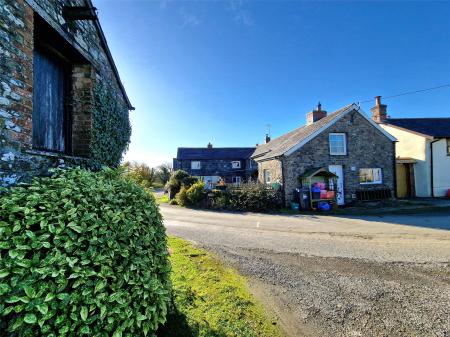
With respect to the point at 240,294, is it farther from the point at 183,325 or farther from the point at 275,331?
the point at 183,325

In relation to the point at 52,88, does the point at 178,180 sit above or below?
below

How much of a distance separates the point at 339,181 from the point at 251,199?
6.41 m

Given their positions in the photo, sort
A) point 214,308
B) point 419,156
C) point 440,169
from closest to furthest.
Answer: point 214,308 < point 440,169 < point 419,156

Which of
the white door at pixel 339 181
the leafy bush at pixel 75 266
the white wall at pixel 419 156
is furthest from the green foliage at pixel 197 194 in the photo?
→ the white wall at pixel 419 156

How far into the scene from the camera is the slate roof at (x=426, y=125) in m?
19.3

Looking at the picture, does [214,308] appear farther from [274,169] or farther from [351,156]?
[351,156]

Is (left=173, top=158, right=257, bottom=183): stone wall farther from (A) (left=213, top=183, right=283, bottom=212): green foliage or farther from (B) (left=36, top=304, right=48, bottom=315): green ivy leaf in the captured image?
(B) (left=36, top=304, right=48, bottom=315): green ivy leaf

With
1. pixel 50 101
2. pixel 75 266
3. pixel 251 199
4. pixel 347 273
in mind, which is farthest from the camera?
pixel 251 199

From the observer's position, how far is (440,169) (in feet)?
62.2

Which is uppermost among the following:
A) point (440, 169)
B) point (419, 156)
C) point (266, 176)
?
point (419, 156)

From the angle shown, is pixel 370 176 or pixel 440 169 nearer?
pixel 370 176

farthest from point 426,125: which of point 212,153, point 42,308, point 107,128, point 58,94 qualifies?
point 42,308

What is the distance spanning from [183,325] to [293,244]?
517 centimetres

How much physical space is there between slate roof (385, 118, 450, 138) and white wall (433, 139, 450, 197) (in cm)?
82
